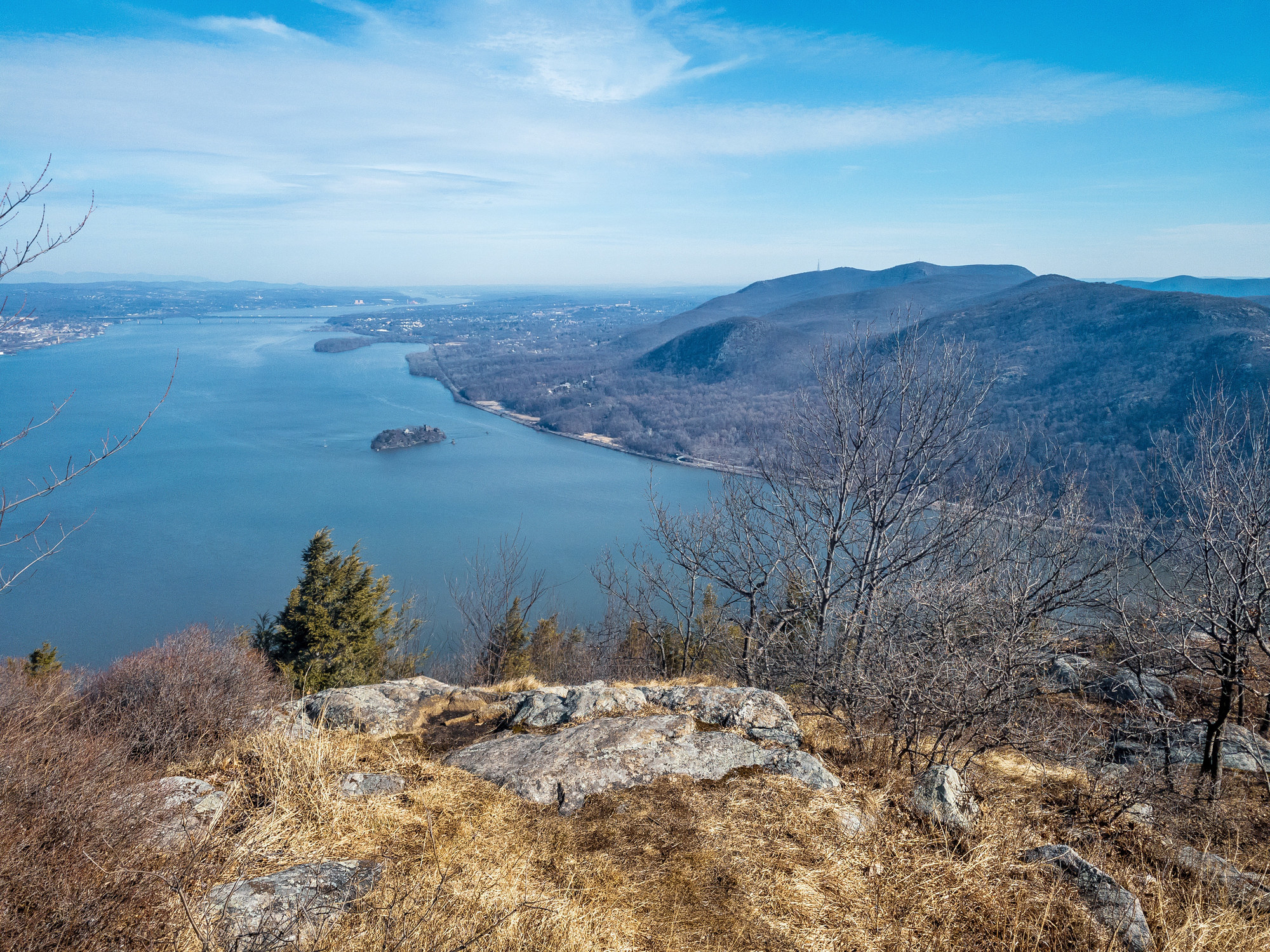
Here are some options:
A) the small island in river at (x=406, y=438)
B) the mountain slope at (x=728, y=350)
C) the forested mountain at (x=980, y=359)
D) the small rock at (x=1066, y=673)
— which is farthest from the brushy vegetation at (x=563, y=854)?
the mountain slope at (x=728, y=350)

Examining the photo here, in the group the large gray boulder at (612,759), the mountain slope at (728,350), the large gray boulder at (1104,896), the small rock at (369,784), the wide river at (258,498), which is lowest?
the wide river at (258,498)

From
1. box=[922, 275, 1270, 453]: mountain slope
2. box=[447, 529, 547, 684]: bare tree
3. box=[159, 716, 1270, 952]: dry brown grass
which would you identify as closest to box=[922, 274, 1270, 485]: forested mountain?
box=[922, 275, 1270, 453]: mountain slope

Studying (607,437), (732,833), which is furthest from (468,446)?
(732,833)

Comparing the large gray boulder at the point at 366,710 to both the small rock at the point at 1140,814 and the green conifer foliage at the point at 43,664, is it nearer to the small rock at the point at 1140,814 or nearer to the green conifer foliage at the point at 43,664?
the small rock at the point at 1140,814

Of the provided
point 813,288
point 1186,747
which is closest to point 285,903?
point 1186,747

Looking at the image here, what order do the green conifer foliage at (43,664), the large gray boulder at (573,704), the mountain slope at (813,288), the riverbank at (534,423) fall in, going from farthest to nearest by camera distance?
the mountain slope at (813,288)
the riverbank at (534,423)
the green conifer foliage at (43,664)
the large gray boulder at (573,704)
